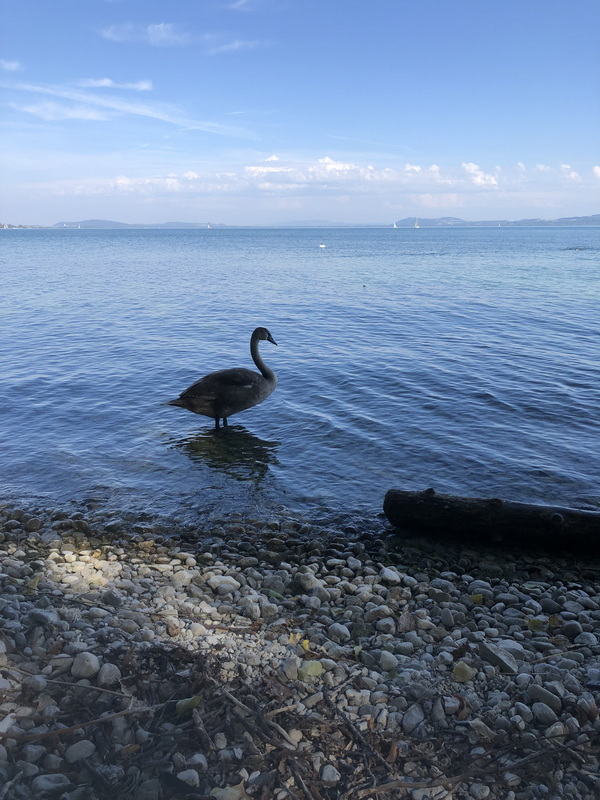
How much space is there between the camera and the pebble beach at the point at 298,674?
4176 millimetres

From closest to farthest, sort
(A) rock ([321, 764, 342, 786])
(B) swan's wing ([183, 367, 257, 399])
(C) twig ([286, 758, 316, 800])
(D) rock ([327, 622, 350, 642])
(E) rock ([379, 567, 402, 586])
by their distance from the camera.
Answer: (C) twig ([286, 758, 316, 800]) < (A) rock ([321, 764, 342, 786]) < (D) rock ([327, 622, 350, 642]) < (E) rock ([379, 567, 402, 586]) < (B) swan's wing ([183, 367, 257, 399])

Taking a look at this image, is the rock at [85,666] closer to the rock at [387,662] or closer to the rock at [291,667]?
the rock at [291,667]

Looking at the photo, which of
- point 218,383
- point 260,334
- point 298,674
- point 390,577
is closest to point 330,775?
point 298,674

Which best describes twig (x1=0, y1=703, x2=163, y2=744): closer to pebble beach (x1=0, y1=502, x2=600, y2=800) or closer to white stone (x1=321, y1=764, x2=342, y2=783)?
pebble beach (x1=0, y1=502, x2=600, y2=800)

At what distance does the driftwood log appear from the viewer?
8.20m

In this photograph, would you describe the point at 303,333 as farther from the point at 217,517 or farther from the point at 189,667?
the point at 189,667

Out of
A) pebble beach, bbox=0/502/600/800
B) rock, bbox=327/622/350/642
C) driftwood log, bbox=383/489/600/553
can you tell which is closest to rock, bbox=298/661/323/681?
pebble beach, bbox=0/502/600/800

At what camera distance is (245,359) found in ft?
Answer: 68.1

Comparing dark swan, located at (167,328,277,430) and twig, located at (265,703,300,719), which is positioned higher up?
dark swan, located at (167,328,277,430)

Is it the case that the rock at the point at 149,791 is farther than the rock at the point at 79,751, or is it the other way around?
the rock at the point at 79,751

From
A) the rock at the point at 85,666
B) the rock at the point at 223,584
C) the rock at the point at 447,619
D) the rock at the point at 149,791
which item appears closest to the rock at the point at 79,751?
the rock at the point at 149,791

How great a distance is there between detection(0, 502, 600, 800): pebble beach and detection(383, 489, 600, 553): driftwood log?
0.26 m

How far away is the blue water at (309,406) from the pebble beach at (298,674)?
252 cm

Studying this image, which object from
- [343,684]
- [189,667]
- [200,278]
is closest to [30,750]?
[189,667]
